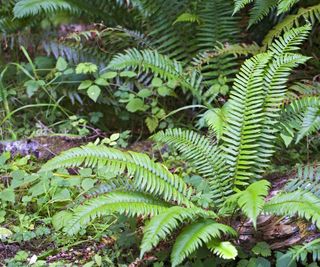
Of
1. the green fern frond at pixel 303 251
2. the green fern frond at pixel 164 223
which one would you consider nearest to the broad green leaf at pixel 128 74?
the green fern frond at pixel 164 223

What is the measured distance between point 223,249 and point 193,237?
0.50 ft

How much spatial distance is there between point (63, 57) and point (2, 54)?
655 mm

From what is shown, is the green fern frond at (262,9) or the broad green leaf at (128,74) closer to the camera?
the green fern frond at (262,9)

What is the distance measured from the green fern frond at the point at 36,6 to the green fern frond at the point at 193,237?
206 centimetres

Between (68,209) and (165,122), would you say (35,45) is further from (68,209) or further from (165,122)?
(68,209)

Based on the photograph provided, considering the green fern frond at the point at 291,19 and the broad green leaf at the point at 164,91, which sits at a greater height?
the green fern frond at the point at 291,19

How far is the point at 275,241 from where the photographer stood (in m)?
2.61

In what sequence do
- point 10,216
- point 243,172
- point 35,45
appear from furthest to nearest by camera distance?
point 35,45 → point 10,216 → point 243,172

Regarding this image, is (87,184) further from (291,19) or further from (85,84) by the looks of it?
(291,19)

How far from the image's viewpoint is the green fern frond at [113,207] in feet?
7.72

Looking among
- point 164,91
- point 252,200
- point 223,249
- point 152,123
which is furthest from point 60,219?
point 164,91

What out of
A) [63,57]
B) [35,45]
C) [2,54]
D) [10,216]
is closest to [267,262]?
[10,216]

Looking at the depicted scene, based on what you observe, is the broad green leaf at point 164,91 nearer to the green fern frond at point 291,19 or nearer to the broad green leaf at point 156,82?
the broad green leaf at point 156,82

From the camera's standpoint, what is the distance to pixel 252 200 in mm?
2262
